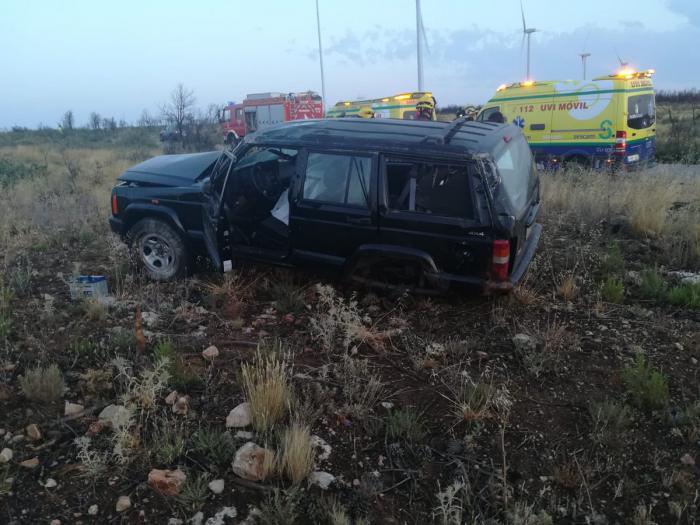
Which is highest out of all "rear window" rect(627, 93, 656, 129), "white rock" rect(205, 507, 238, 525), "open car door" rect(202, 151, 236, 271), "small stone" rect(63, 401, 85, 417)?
"rear window" rect(627, 93, 656, 129)

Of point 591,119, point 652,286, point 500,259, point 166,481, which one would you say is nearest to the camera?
point 166,481

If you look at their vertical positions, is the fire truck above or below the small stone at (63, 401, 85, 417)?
above

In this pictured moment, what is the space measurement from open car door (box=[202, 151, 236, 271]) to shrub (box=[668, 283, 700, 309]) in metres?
4.43

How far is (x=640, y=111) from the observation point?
1359cm

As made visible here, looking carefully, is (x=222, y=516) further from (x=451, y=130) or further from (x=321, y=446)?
(x=451, y=130)

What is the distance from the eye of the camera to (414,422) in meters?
3.38

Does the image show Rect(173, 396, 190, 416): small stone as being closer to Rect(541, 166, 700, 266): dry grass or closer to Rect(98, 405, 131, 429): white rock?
Rect(98, 405, 131, 429): white rock

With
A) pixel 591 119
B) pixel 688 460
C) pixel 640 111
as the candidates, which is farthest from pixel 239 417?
pixel 640 111

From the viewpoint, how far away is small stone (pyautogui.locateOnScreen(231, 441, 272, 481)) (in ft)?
9.72

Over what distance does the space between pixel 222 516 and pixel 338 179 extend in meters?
3.07

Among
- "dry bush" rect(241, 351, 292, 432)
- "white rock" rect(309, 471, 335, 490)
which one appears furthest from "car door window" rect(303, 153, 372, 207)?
"white rock" rect(309, 471, 335, 490)

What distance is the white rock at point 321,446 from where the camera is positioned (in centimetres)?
318

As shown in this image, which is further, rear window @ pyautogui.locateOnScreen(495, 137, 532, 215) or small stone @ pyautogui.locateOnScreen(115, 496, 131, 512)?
rear window @ pyautogui.locateOnScreen(495, 137, 532, 215)

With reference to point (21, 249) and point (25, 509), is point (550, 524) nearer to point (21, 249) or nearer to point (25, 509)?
point (25, 509)
